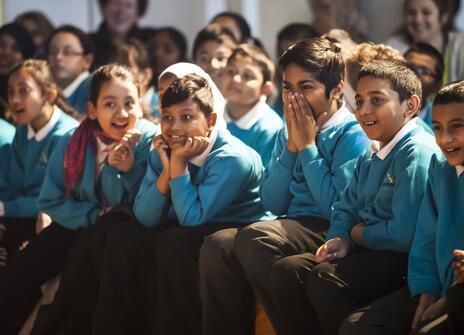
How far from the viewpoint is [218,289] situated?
3354 mm

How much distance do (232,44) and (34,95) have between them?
3.31ft

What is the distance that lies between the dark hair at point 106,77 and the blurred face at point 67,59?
4.47 feet

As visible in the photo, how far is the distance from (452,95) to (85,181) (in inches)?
66.4

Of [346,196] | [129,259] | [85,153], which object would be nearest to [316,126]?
[346,196]

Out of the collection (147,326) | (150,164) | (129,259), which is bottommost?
(147,326)

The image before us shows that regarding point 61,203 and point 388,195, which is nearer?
point 388,195

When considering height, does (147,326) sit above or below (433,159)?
below

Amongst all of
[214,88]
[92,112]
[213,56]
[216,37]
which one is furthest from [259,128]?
[216,37]

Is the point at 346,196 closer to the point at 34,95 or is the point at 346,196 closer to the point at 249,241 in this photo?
the point at 249,241

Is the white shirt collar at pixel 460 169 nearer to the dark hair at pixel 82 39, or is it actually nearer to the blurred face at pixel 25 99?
the blurred face at pixel 25 99

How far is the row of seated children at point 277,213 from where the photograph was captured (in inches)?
122

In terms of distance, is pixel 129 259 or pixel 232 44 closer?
Result: pixel 129 259

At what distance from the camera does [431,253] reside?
293 centimetres

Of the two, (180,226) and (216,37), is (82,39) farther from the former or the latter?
(180,226)
